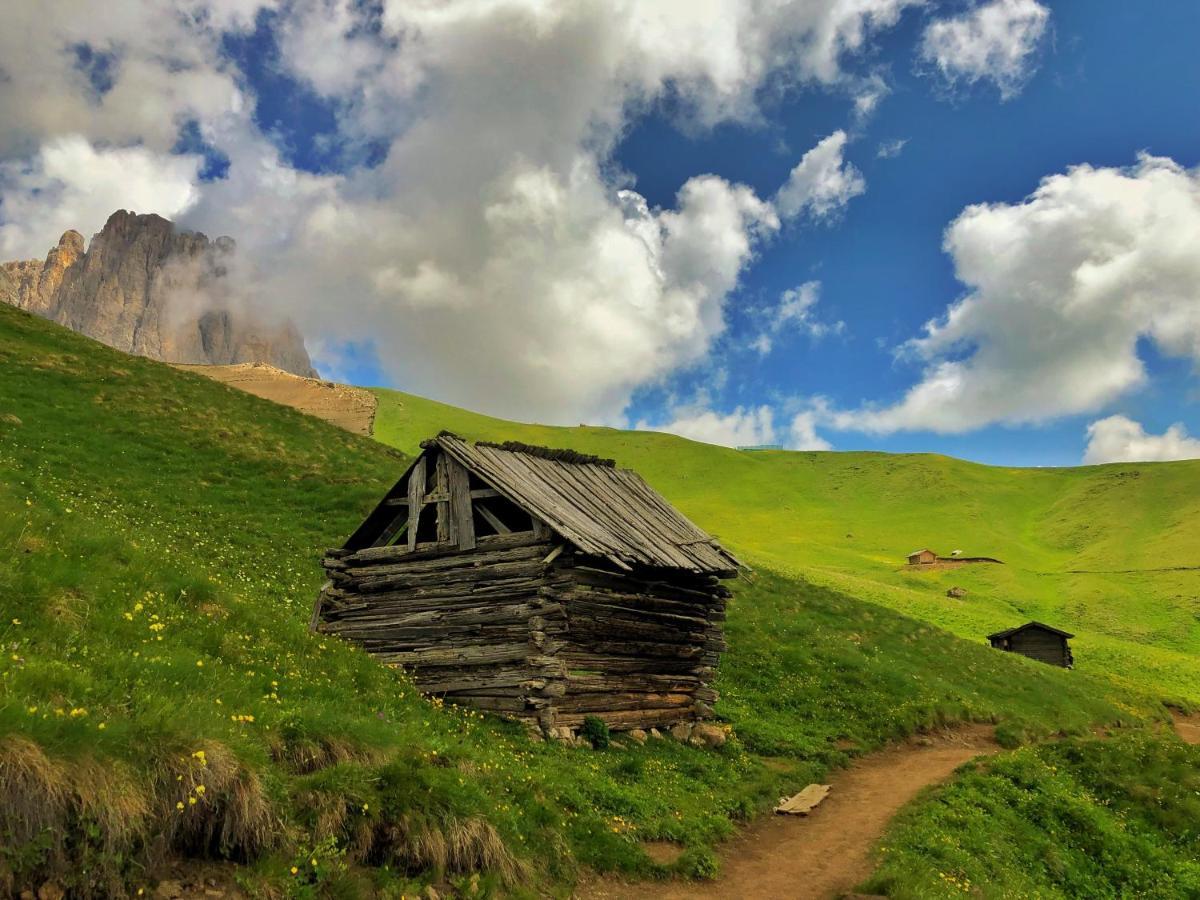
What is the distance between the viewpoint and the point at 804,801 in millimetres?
16312

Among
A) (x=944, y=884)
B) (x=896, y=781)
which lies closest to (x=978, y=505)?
(x=896, y=781)

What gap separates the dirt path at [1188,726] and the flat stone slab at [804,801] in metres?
23.7

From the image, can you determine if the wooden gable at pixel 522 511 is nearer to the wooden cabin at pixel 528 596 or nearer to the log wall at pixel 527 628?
the wooden cabin at pixel 528 596

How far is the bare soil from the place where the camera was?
236ft

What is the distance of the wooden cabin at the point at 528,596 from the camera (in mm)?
16531

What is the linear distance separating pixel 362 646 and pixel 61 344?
36.1 meters

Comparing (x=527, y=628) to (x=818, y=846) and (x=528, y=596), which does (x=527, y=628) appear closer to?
(x=528, y=596)

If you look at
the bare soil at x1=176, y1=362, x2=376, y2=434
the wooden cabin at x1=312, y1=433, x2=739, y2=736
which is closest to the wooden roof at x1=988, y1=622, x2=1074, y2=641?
the wooden cabin at x1=312, y1=433, x2=739, y2=736

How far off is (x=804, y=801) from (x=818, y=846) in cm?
285

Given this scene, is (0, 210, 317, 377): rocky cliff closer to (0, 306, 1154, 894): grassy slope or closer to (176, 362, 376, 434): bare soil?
(176, 362, 376, 434): bare soil

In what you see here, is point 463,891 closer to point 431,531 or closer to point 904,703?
point 431,531

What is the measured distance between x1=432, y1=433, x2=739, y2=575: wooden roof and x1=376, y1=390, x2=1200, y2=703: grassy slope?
3663 cm

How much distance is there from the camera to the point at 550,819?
10.2 meters

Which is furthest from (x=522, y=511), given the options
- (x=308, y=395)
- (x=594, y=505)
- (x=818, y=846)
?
(x=308, y=395)
